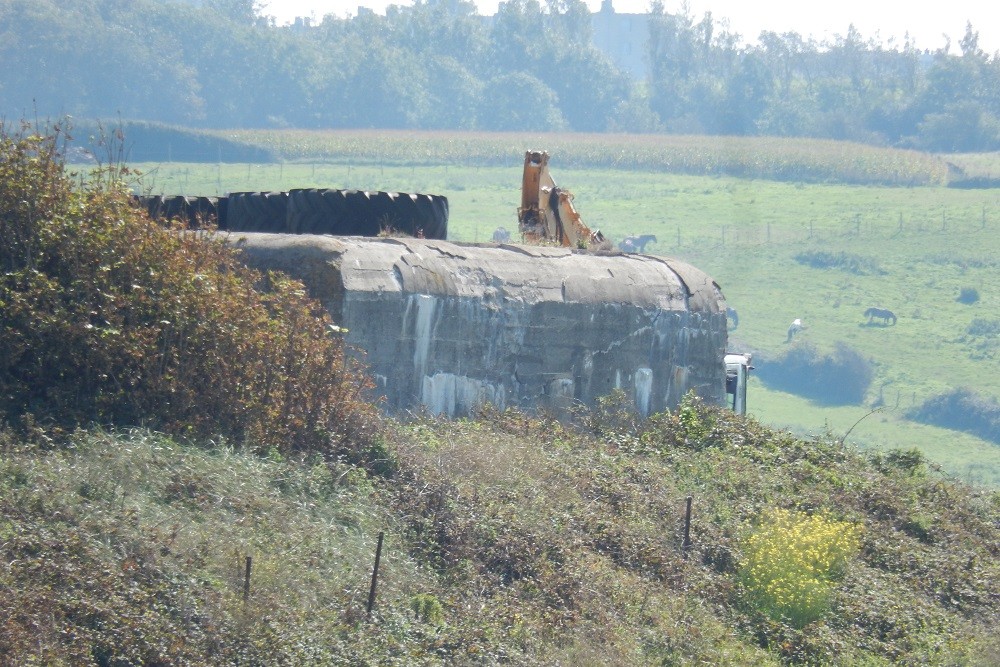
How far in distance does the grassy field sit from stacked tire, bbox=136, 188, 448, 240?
100 feet

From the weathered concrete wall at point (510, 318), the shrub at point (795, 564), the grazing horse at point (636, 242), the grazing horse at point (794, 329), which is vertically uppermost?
the weathered concrete wall at point (510, 318)

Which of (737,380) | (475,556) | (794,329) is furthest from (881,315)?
(475,556)

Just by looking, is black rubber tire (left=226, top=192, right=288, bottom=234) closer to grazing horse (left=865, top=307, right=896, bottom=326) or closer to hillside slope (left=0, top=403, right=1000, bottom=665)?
hillside slope (left=0, top=403, right=1000, bottom=665)

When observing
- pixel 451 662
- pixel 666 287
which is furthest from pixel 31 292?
pixel 666 287

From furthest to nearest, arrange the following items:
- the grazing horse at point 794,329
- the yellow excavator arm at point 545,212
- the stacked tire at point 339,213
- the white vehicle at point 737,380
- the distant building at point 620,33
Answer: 1. the distant building at point 620,33
2. the grazing horse at point 794,329
3. the yellow excavator arm at point 545,212
4. the white vehicle at point 737,380
5. the stacked tire at point 339,213

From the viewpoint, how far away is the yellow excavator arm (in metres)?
18.1

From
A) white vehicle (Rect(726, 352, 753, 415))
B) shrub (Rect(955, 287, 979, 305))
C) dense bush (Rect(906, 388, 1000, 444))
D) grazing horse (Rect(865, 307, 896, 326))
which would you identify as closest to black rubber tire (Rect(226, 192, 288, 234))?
white vehicle (Rect(726, 352, 753, 415))

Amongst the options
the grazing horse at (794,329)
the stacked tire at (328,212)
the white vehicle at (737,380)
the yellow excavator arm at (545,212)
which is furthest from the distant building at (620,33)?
the stacked tire at (328,212)

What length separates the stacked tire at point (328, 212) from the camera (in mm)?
15203

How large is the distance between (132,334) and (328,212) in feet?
18.2

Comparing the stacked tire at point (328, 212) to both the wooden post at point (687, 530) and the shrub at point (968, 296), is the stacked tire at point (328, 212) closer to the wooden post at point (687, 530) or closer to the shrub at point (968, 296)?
the wooden post at point (687, 530)

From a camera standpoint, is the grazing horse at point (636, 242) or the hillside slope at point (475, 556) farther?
the grazing horse at point (636, 242)

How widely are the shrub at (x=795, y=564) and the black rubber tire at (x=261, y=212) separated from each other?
633 centimetres

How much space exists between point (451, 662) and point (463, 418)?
15.8ft
